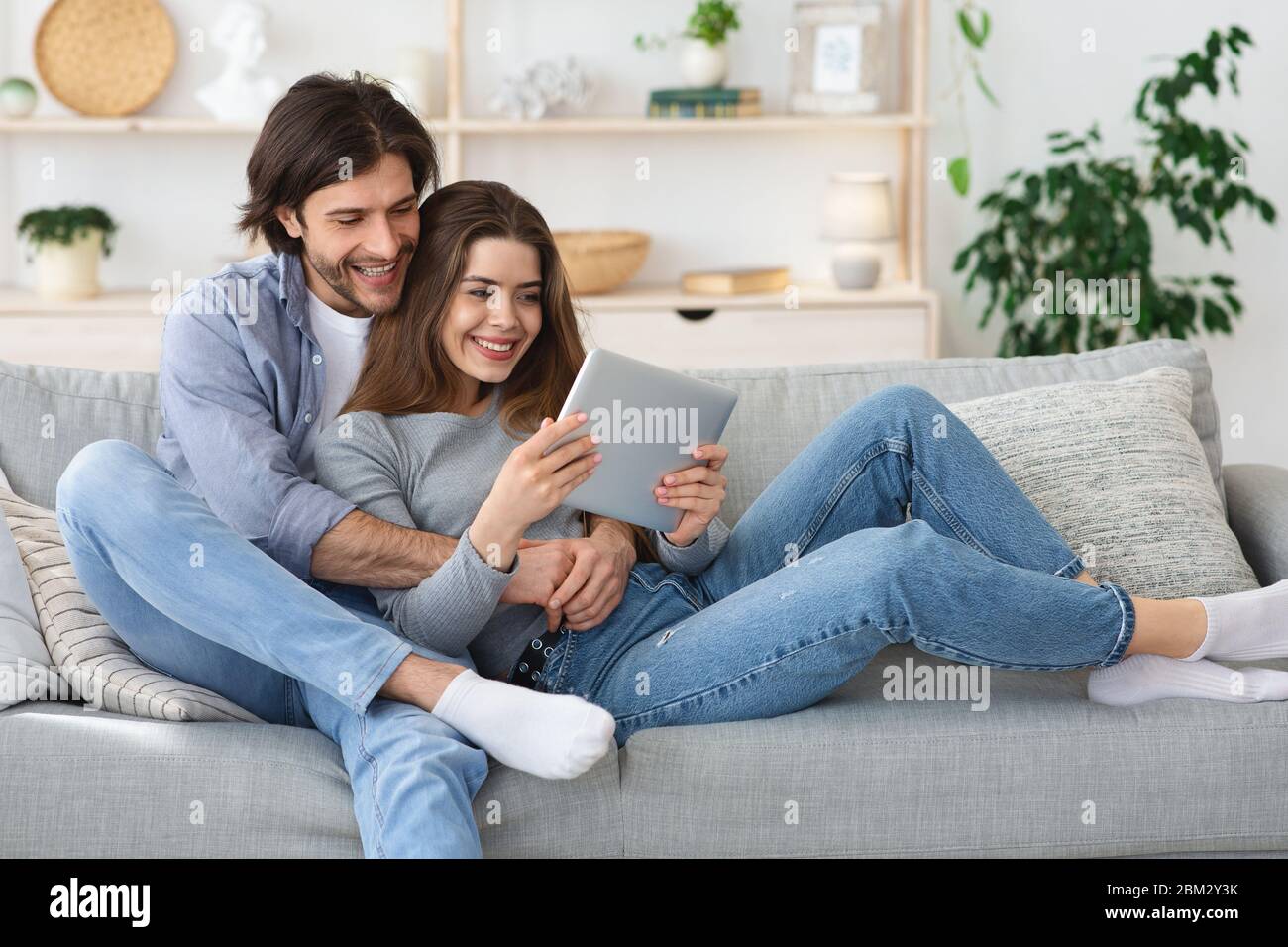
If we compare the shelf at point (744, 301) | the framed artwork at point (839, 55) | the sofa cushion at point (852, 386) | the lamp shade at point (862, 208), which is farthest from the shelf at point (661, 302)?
the sofa cushion at point (852, 386)

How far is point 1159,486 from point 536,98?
2233 mm

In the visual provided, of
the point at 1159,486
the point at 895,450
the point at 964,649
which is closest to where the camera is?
the point at 964,649

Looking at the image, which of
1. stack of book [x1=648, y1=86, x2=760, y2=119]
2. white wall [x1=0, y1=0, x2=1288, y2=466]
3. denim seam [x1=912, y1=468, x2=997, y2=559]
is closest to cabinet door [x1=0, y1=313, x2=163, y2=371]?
white wall [x1=0, y1=0, x2=1288, y2=466]

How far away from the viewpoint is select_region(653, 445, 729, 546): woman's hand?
5.69 feet

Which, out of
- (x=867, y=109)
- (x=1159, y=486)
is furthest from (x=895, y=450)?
(x=867, y=109)

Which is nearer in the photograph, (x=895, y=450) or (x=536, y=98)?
(x=895, y=450)

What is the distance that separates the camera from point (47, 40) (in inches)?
147

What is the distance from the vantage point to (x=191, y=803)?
4.84ft

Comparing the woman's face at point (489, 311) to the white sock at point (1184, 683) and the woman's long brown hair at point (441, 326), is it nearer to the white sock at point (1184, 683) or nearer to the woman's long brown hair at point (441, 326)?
the woman's long brown hair at point (441, 326)

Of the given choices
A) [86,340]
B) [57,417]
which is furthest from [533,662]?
[86,340]

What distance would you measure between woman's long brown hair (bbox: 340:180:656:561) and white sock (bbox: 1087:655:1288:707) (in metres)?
0.62

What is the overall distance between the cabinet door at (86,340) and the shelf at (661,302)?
0.02m

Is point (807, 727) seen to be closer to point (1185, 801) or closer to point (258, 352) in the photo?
point (1185, 801)

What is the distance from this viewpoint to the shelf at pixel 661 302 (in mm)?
3578
